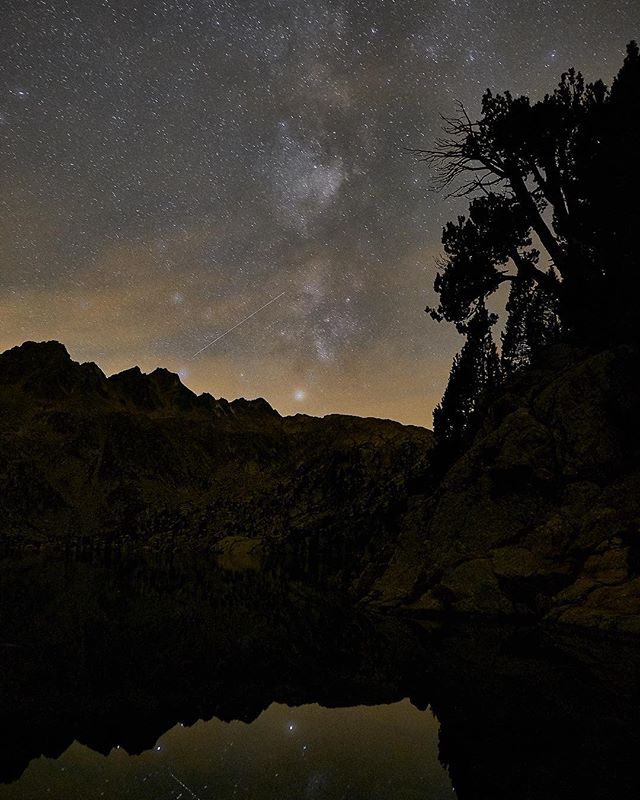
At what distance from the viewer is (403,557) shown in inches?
878

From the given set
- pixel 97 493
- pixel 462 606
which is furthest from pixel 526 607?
pixel 97 493

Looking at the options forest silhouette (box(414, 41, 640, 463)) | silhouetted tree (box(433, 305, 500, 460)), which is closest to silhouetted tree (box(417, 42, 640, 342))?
forest silhouette (box(414, 41, 640, 463))

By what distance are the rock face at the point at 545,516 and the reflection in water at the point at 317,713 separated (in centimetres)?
242

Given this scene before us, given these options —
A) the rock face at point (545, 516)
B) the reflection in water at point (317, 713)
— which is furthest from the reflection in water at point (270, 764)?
the rock face at point (545, 516)

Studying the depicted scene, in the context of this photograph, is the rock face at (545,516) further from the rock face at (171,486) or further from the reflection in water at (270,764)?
the rock face at (171,486)

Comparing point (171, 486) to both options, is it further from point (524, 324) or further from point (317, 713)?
point (317, 713)

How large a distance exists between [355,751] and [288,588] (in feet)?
82.4

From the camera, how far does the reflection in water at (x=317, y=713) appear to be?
6.36m

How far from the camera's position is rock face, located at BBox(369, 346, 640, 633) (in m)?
16.0

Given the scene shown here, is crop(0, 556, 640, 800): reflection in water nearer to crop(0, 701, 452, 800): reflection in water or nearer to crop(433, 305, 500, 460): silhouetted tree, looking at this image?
crop(0, 701, 452, 800): reflection in water

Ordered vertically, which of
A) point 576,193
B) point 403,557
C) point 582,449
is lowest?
point 403,557

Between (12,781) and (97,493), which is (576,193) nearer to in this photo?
(12,781)

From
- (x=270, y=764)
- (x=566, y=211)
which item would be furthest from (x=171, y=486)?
(x=270, y=764)

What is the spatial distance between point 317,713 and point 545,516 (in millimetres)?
12741
